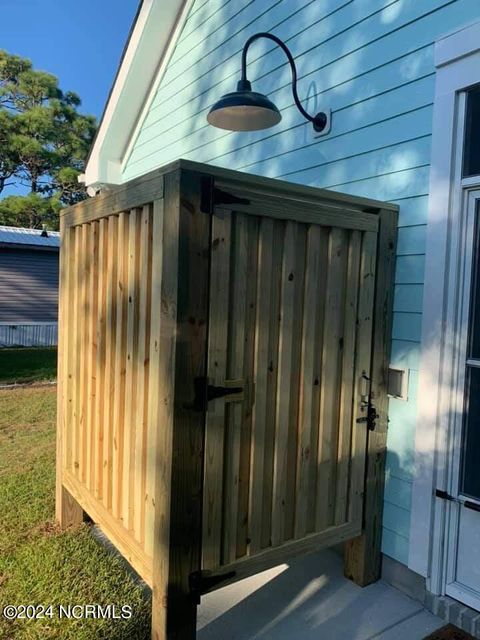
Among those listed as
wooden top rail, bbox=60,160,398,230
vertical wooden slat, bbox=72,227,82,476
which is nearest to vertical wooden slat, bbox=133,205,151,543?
wooden top rail, bbox=60,160,398,230

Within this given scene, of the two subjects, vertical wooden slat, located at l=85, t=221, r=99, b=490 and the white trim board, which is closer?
vertical wooden slat, located at l=85, t=221, r=99, b=490

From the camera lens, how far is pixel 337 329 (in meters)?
2.34

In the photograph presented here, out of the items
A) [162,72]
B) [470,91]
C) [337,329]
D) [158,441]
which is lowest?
[158,441]

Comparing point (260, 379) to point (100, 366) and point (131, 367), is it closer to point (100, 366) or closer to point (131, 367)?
point (131, 367)

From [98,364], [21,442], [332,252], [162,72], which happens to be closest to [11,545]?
[98,364]

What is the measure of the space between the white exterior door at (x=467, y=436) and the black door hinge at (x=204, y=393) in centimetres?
113

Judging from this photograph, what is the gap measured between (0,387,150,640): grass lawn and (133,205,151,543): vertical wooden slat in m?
0.44

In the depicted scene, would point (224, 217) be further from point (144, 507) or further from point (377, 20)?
point (377, 20)

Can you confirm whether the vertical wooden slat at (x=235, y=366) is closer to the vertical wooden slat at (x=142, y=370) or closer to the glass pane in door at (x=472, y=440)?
the vertical wooden slat at (x=142, y=370)

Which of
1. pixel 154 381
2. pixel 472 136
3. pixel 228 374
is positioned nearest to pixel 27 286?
pixel 154 381

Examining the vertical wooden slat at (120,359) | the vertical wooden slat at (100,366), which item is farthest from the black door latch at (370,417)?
the vertical wooden slat at (100,366)

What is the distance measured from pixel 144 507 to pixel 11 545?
1258 millimetres

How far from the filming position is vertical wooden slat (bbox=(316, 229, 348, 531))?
2303 millimetres

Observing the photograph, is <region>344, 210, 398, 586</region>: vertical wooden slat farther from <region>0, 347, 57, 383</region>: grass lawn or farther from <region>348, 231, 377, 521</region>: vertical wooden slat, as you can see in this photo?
<region>0, 347, 57, 383</region>: grass lawn
